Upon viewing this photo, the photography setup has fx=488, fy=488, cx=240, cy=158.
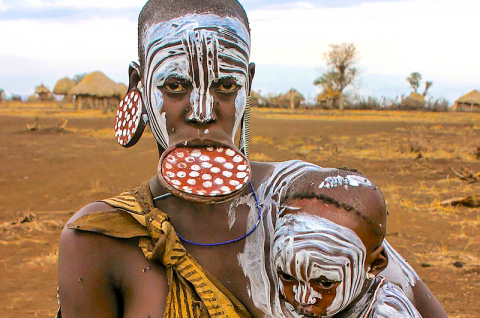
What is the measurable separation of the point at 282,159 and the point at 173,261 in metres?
9.71

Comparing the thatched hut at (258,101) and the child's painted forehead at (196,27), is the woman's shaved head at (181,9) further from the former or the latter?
the thatched hut at (258,101)

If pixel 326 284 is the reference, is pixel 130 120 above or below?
above

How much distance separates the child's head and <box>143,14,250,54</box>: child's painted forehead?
56 centimetres

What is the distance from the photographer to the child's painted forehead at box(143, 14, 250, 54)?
1510 mm

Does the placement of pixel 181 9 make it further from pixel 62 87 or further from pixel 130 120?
pixel 62 87

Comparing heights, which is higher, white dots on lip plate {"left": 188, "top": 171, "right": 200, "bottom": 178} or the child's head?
white dots on lip plate {"left": 188, "top": 171, "right": 200, "bottom": 178}

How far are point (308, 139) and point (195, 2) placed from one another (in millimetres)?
13394

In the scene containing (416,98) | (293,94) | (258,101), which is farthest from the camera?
(416,98)

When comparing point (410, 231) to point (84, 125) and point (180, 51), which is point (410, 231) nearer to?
point (180, 51)

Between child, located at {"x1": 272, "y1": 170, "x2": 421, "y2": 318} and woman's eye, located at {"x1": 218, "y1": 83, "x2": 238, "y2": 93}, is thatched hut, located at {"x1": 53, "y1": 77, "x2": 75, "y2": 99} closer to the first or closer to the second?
woman's eye, located at {"x1": 218, "y1": 83, "x2": 238, "y2": 93}

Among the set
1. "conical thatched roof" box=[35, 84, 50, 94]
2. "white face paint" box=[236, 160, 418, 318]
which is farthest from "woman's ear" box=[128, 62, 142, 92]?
"conical thatched roof" box=[35, 84, 50, 94]

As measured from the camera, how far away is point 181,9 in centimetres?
152

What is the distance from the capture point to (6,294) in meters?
4.53

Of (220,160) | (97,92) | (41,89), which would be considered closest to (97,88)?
(97,92)
